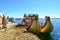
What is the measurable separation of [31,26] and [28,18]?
68.3 inches

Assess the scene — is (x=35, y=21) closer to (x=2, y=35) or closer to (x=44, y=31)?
(x=44, y=31)

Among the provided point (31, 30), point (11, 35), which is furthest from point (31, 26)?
point (11, 35)

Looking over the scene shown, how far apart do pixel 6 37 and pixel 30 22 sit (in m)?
6.78

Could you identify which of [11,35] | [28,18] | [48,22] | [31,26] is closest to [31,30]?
[31,26]

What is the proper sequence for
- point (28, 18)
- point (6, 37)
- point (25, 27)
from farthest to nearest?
point (28, 18) → point (25, 27) → point (6, 37)

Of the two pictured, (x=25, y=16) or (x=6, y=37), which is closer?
(x=6, y=37)

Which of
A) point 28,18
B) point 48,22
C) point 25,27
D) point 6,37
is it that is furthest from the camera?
point 48,22

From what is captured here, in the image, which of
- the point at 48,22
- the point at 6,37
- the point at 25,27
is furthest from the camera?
the point at 48,22

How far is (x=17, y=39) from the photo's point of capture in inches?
534

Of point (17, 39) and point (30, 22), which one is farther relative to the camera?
point (30, 22)

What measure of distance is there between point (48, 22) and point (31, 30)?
155 inches

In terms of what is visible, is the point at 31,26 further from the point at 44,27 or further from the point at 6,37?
the point at 6,37

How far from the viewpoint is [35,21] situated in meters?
19.6

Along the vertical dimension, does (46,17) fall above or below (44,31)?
above
